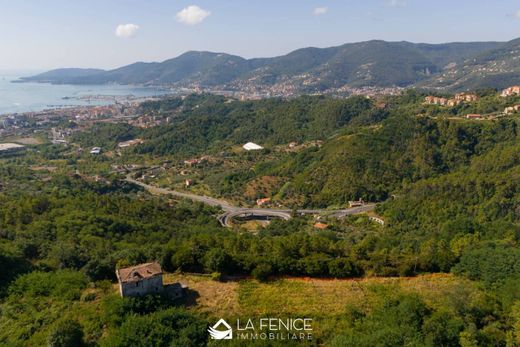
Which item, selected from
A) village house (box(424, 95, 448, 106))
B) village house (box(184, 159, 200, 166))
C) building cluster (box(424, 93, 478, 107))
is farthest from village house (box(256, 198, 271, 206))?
village house (box(424, 95, 448, 106))

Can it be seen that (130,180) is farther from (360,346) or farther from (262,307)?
(360,346)

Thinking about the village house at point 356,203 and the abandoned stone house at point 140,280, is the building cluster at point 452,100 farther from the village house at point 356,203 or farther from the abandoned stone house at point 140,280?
the abandoned stone house at point 140,280

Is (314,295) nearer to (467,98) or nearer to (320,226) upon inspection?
(320,226)

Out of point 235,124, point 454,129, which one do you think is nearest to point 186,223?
point 454,129

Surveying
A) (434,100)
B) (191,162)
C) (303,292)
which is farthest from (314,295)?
(434,100)

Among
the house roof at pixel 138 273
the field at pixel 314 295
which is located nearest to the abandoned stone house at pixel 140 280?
the house roof at pixel 138 273

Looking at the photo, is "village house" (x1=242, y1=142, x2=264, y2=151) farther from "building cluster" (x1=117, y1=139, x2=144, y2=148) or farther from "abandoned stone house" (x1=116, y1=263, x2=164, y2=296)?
"abandoned stone house" (x1=116, y1=263, x2=164, y2=296)
